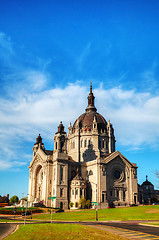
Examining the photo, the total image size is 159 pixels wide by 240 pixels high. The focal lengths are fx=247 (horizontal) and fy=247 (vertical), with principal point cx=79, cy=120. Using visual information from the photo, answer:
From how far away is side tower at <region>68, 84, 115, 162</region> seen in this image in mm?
92375

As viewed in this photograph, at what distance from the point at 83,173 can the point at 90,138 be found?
15932mm

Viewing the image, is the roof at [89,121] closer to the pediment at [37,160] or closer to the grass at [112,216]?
the pediment at [37,160]

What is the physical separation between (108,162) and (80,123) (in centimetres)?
2490

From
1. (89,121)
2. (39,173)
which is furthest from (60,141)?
(89,121)

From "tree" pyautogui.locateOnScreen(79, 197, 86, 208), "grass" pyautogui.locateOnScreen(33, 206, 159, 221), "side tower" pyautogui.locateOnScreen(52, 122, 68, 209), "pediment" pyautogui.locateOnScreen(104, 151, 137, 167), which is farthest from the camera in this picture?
"pediment" pyautogui.locateOnScreen(104, 151, 137, 167)

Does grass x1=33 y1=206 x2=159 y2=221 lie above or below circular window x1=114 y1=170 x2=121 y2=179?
below

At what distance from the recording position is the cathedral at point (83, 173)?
246ft

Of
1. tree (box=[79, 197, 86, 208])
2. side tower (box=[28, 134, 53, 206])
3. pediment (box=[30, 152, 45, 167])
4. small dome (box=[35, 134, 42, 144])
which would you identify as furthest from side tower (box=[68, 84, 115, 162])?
→ tree (box=[79, 197, 86, 208])

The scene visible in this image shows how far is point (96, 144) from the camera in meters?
92.7

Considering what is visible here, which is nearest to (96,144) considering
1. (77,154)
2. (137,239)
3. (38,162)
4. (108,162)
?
(77,154)

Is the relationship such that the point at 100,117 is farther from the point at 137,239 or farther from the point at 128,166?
the point at 137,239

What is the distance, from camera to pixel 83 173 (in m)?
83.2

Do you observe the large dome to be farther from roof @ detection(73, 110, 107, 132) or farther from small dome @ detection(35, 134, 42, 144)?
small dome @ detection(35, 134, 42, 144)

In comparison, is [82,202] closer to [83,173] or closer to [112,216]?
[83,173]
